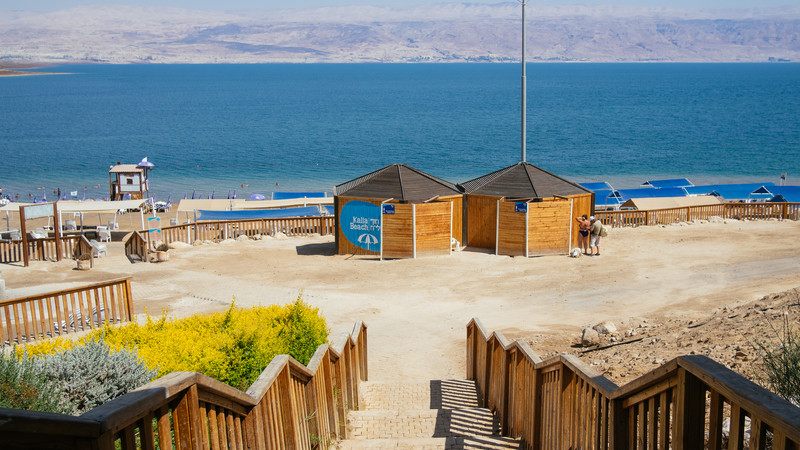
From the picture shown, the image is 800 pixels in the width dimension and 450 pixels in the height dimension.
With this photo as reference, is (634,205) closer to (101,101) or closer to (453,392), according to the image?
(453,392)

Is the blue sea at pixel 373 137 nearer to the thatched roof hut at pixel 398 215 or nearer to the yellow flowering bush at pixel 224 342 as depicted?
the thatched roof hut at pixel 398 215

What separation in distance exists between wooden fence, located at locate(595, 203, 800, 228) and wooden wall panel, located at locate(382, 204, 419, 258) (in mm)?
8278

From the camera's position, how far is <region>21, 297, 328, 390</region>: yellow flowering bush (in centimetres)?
573

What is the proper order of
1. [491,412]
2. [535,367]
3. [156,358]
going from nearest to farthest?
[156,358], [535,367], [491,412]

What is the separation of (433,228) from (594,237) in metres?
5.00

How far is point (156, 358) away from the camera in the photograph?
223 inches

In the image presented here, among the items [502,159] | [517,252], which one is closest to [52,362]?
[517,252]

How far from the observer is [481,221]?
23734 mm

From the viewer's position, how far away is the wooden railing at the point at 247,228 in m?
26.1

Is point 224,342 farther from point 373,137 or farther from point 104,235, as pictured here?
point 373,137

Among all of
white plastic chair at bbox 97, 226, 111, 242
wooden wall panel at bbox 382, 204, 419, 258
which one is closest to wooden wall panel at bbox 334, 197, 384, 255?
wooden wall panel at bbox 382, 204, 419, 258

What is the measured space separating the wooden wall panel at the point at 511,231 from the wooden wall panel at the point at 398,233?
2.83 metres

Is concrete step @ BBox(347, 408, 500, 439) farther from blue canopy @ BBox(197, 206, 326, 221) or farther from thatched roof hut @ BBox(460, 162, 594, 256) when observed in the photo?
blue canopy @ BBox(197, 206, 326, 221)

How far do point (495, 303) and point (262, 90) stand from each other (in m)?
172
